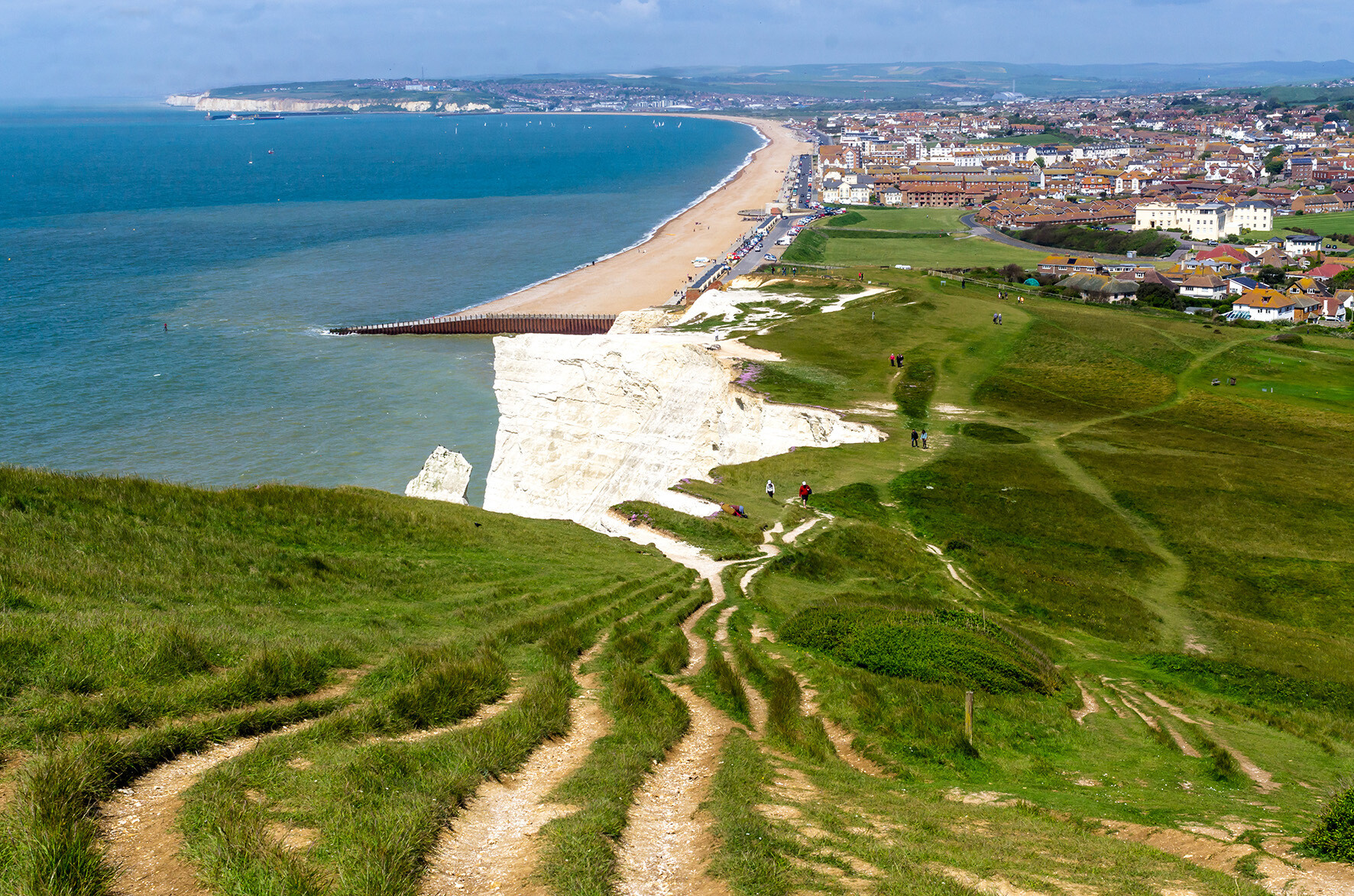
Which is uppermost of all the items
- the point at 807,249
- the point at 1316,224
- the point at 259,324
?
the point at 1316,224

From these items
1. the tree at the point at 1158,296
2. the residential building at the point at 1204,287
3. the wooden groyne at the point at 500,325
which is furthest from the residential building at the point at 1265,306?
the wooden groyne at the point at 500,325

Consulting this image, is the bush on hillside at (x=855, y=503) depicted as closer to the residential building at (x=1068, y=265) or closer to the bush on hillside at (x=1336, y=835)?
the bush on hillside at (x=1336, y=835)

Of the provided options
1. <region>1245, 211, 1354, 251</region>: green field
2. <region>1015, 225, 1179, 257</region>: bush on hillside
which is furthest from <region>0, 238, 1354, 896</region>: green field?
<region>1245, 211, 1354, 251</region>: green field

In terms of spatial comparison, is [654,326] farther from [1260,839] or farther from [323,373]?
[1260,839]

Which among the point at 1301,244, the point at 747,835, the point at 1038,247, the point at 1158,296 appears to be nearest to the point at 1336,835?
the point at 747,835

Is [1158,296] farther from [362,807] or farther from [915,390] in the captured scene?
[362,807]

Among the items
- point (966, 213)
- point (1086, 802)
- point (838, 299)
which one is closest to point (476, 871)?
point (1086, 802)

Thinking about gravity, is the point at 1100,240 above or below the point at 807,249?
above
